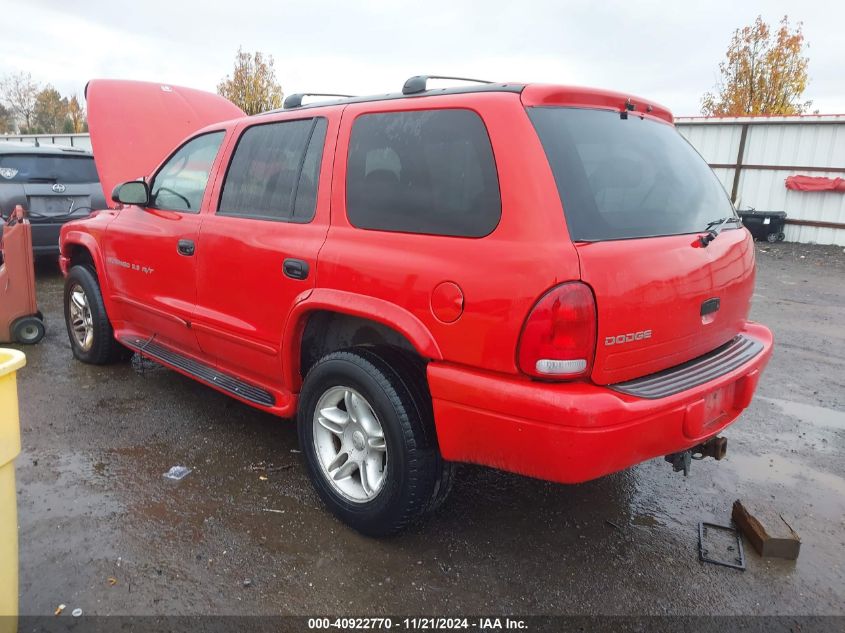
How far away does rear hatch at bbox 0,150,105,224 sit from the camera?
6984 mm

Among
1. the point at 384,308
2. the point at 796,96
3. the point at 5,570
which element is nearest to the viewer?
the point at 5,570

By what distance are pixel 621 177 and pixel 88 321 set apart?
4.20 meters

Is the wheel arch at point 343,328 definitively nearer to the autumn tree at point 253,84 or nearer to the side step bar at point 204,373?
the side step bar at point 204,373

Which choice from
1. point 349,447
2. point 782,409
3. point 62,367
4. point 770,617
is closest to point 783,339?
point 782,409

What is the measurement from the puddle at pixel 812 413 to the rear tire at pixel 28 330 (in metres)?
5.97

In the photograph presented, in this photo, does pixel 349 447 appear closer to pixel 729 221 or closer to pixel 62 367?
pixel 729 221

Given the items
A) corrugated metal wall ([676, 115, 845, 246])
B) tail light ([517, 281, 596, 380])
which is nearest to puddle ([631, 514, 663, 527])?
tail light ([517, 281, 596, 380])

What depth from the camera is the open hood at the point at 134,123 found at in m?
5.11

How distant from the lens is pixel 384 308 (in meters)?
2.44

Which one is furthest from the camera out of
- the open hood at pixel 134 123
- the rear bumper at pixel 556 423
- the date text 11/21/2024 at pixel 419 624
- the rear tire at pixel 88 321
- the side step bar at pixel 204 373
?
the open hood at pixel 134 123

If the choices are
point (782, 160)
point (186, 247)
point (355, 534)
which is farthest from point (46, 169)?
point (782, 160)

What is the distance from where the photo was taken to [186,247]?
352 cm

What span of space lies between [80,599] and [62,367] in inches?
120

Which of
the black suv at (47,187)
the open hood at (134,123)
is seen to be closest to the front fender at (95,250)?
the open hood at (134,123)
